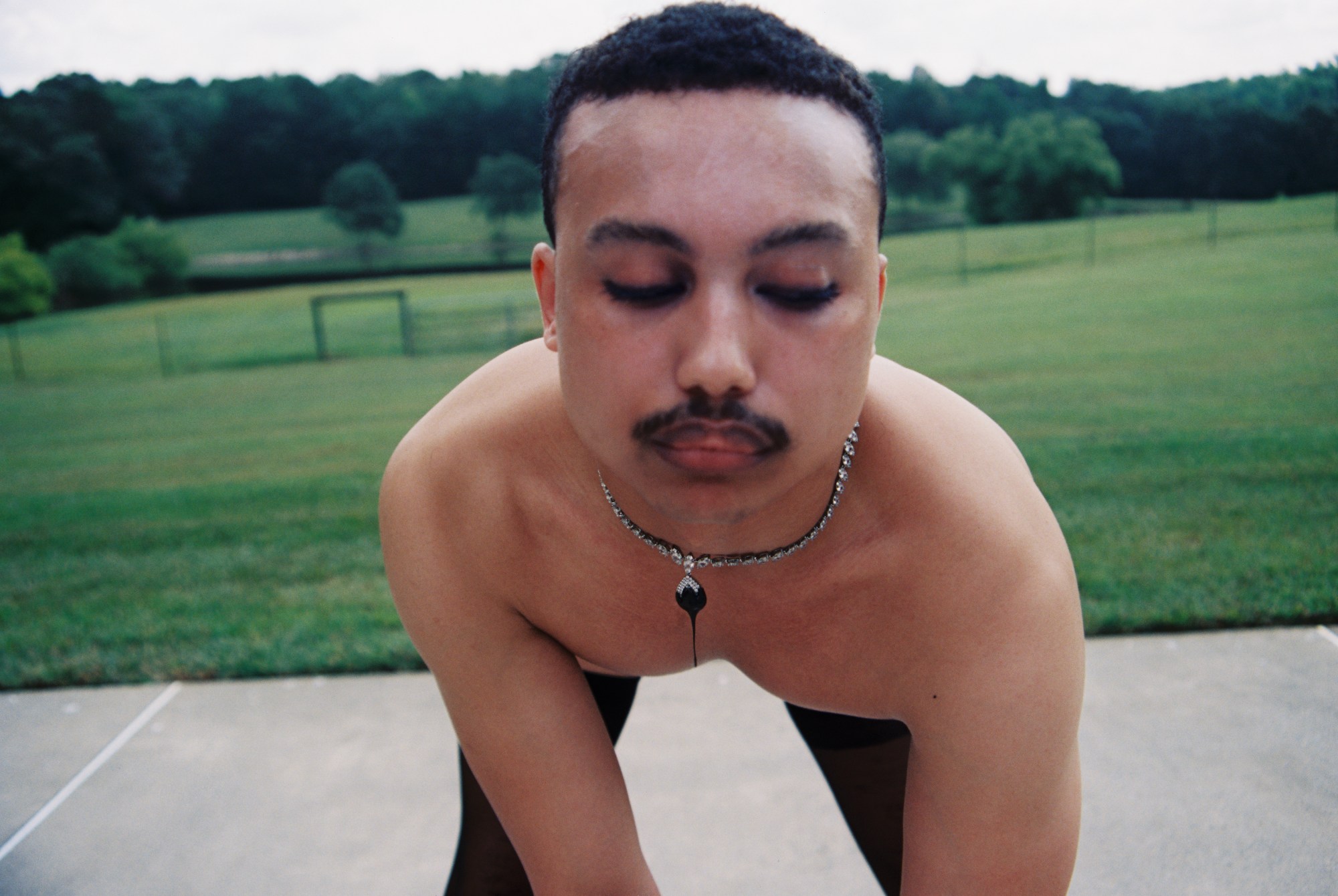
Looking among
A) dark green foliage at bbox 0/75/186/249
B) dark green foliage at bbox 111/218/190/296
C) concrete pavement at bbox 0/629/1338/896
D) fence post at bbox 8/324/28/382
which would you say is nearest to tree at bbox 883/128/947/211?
dark green foliage at bbox 0/75/186/249

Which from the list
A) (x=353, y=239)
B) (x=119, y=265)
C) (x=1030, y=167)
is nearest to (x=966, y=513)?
(x=1030, y=167)

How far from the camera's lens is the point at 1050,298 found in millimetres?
15430

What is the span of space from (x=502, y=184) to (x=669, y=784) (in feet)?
65.7

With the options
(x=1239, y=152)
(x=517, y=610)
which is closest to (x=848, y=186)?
(x=517, y=610)

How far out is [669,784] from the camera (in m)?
2.76

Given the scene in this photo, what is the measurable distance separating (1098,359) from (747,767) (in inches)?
341

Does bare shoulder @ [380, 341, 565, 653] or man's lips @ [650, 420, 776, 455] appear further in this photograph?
bare shoulder @ [380, 341, 565, 653]

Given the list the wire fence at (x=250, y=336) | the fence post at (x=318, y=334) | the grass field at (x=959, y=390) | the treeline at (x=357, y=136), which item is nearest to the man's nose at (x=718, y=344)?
the grass field at (x=959, y=390)

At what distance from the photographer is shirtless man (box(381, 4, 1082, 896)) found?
970 mm

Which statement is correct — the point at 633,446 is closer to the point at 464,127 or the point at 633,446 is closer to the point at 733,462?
the point at 733,462

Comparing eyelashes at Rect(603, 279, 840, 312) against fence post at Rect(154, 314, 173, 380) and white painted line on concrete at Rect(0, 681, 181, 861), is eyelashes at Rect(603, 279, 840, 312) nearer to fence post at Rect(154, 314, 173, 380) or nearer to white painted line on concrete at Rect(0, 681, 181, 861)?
white painted line on concrete at Rect(0, 681, 181, 861)

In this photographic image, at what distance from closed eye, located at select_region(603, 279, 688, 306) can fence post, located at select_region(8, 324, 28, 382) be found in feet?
60.0

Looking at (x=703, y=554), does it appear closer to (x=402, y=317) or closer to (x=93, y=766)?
(x=93, y=766)

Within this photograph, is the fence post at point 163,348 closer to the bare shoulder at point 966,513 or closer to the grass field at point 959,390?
the grass field at point 959,390
